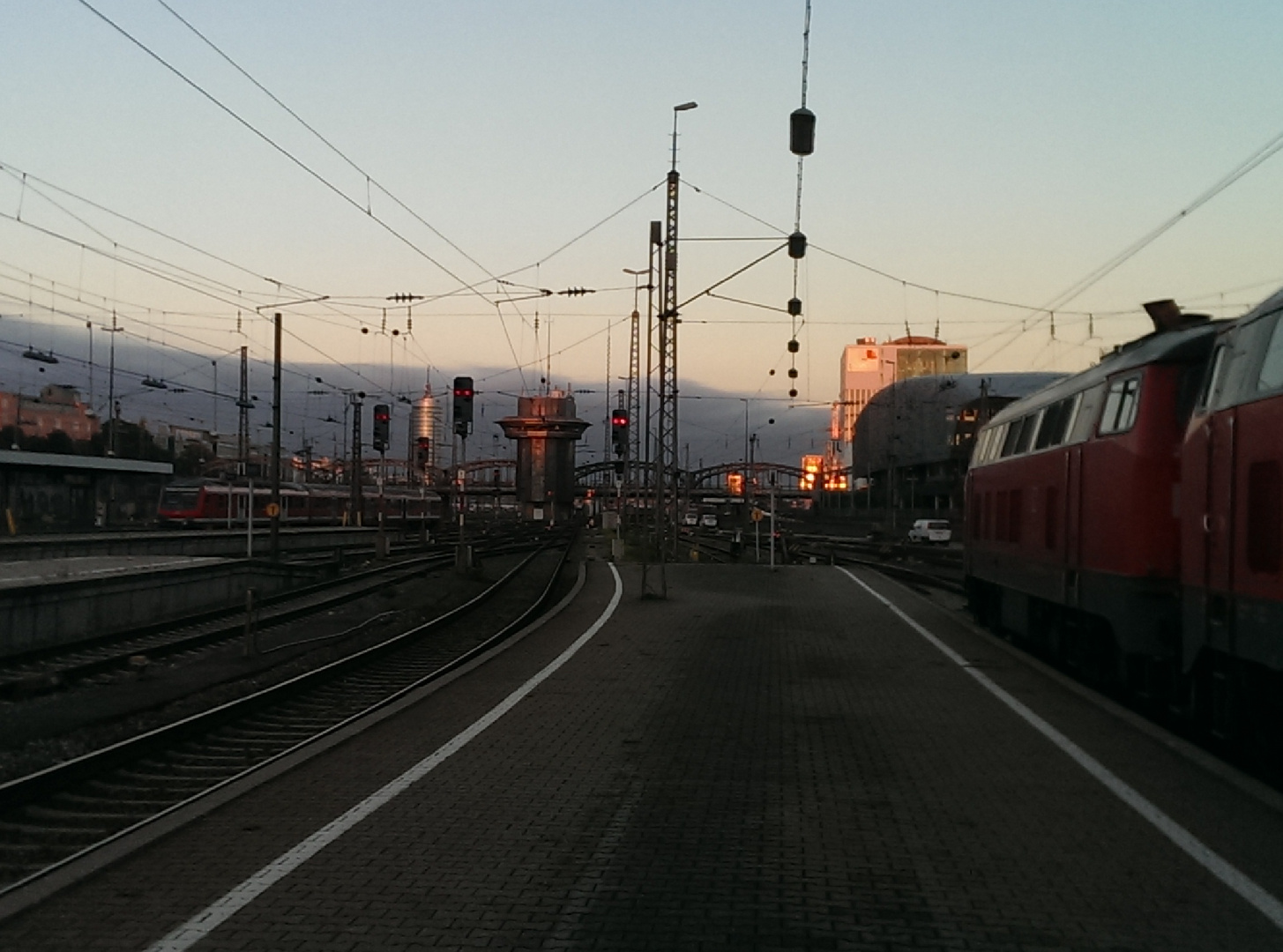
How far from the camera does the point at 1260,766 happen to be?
32.0 ft

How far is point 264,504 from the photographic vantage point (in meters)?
56.3

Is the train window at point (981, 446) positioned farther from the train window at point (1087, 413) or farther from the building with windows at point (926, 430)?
the building with windows at point (926, 430)

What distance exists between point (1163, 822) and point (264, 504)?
52699 millimetres

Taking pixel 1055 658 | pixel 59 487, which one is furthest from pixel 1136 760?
pixel 59 487

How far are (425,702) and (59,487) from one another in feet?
120

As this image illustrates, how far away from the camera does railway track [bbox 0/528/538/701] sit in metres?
16.4

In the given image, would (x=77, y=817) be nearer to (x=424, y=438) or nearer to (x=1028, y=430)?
(x=1028, y=430)

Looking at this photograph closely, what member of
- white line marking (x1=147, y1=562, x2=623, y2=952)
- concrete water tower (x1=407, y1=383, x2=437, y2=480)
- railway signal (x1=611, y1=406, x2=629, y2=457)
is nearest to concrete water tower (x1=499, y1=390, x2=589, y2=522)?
concrete water tower (x1=407, y1=383, x2=437, y2=480)

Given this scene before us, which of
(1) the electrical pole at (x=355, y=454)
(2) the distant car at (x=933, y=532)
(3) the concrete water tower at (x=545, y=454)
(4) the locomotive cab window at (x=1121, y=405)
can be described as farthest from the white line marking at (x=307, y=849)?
(3) the concrete water tower at (x=545, y=454)

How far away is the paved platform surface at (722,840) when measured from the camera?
5980 mm

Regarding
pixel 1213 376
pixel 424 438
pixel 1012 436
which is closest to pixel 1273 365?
pixel 1213 376

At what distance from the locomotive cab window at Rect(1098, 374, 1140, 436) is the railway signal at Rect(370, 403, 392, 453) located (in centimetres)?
2547

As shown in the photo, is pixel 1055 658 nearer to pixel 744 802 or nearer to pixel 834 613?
pixel 834 613

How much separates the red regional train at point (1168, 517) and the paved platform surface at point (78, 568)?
16982 millimetres
